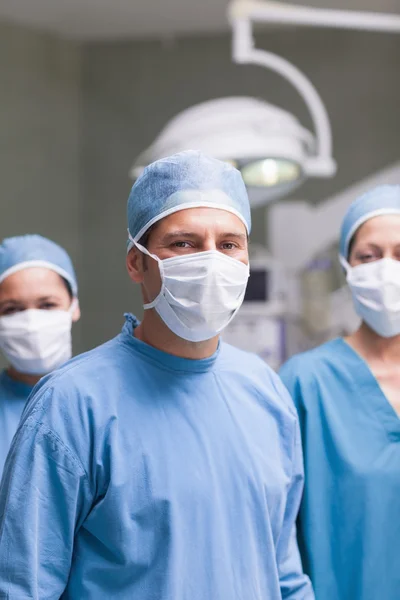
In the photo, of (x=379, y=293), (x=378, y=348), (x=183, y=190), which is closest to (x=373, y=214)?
(x=379, y=293)

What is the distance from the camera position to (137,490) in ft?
3.67

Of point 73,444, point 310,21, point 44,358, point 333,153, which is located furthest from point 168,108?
point 73,444

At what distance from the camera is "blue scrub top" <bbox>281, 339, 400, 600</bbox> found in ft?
4.83

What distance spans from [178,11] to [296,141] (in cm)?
163

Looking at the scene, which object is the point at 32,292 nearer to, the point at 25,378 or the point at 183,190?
the point at 25,378

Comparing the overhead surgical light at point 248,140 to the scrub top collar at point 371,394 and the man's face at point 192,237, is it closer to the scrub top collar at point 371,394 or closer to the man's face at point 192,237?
the scrub top collar at point 371,394

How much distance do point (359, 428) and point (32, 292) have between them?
81 cm

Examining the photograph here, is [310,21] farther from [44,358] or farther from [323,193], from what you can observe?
[323,193]

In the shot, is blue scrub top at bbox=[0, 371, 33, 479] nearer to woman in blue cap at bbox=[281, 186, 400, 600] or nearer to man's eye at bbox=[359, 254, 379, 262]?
woman in blue cap at bbox=[281, 186, 400, 600]

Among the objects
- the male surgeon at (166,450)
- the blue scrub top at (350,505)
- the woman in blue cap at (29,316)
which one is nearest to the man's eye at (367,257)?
the blue scrub top at (350,505)

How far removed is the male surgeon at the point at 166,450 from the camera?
1098 millimetres

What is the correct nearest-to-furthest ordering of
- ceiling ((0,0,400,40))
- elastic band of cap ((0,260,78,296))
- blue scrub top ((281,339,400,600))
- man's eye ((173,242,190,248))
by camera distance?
man's eye ((173,242,190,248)) → blue scrub top ((281,339,400,600)) → elastic band of cap ((0,260,78,296)) → ceiling ((0,0,400,40))

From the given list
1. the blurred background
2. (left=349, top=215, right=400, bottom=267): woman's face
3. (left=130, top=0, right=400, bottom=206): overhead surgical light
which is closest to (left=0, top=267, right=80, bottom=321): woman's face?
(left=130, top=0, right=400, bottom=206): overhead surgical light

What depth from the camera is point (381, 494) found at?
1.47 metres
